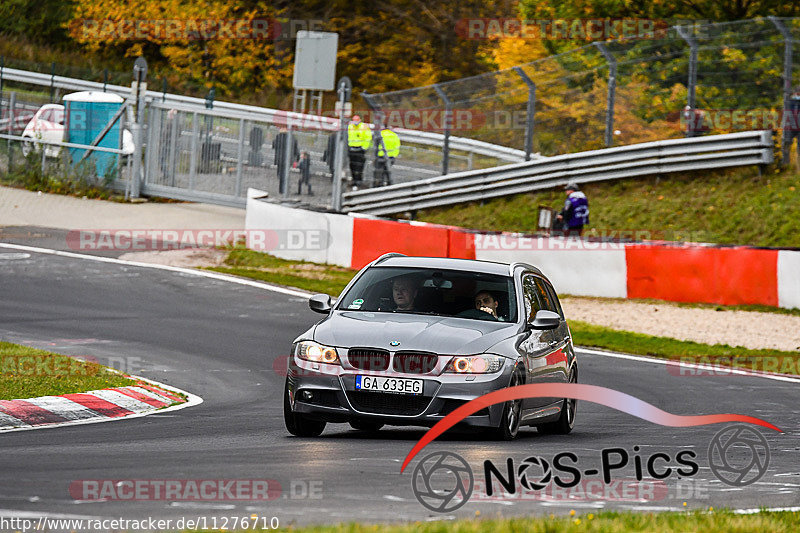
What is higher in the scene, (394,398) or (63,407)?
(394,398)

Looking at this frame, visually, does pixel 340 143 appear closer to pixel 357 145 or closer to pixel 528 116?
pixel 357 145

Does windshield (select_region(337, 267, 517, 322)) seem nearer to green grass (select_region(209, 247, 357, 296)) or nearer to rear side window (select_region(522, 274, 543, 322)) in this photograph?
rear side window (select_region(522, 274, 543, 322))

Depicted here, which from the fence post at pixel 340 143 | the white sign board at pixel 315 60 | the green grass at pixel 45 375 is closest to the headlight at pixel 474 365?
the green grass at pixel 45 375

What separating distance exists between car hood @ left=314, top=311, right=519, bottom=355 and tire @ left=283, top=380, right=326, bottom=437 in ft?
1.81

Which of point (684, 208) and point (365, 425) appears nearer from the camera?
point (365, 425)

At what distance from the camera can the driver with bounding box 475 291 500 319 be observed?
34.3 ft

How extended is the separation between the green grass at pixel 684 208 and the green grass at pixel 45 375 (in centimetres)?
1495

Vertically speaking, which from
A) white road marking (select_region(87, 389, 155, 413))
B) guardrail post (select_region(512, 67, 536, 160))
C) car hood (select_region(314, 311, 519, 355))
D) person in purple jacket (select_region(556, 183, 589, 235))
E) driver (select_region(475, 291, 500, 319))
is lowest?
white road marking (select_region(87, 389, 155, 413))

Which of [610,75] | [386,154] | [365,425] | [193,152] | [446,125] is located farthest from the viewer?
[193,152]

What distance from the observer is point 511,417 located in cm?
963

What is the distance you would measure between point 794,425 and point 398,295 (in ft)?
12.6

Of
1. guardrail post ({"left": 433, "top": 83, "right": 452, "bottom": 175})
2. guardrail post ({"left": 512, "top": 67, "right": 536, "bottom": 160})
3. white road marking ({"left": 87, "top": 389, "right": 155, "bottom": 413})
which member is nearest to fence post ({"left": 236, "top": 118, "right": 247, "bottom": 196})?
guardrail post ({"left": 433, "top": 83, "right": 452, "bottom": 175})

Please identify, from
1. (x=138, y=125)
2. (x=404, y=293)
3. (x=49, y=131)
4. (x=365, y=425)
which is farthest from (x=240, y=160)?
(x=365, y=425)

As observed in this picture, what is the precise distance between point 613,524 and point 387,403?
322 cm
